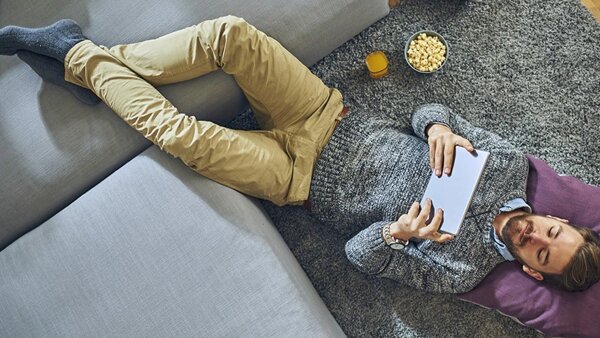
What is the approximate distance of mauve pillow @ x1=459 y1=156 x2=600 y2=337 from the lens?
126 centimetres

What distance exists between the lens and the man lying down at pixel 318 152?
1238 millimetres

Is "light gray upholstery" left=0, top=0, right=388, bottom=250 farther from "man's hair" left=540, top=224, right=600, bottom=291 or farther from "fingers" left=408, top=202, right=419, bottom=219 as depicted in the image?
"man's hair" left=540, top=224, right=600, bottom=291

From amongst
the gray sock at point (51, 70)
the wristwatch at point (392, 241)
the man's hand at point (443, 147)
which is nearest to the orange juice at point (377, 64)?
the man's hand at point (443, 147)

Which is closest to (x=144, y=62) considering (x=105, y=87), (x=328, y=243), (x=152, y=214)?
(x=105, y=87)

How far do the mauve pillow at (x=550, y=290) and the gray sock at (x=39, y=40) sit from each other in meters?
1.25

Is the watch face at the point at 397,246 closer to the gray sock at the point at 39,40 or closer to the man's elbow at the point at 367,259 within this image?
the man's elbow at the point at 367,259

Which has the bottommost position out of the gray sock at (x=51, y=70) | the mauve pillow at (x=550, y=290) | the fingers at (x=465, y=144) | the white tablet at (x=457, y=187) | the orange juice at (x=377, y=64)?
the mauve pillow at (x=550, y=290)

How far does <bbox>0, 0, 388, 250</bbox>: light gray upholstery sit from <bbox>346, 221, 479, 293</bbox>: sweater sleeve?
0.54m

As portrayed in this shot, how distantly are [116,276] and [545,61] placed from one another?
1434mm

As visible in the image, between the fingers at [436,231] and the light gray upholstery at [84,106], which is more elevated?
the light gray upholstery at [84,106]

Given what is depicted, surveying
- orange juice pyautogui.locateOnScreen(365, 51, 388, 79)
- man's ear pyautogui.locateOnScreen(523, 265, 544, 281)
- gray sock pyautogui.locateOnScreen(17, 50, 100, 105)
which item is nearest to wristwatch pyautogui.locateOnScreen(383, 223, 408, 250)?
man's ear pyautogui.locateOnScreen(523, 265, 544, 281)

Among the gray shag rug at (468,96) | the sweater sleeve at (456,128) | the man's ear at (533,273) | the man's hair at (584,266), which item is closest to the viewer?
the man's hair at (584,266)

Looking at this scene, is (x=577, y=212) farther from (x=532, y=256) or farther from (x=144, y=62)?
(x=144, y=62)

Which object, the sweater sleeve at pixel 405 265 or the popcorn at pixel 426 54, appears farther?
the popcorn at pixel 426 54
